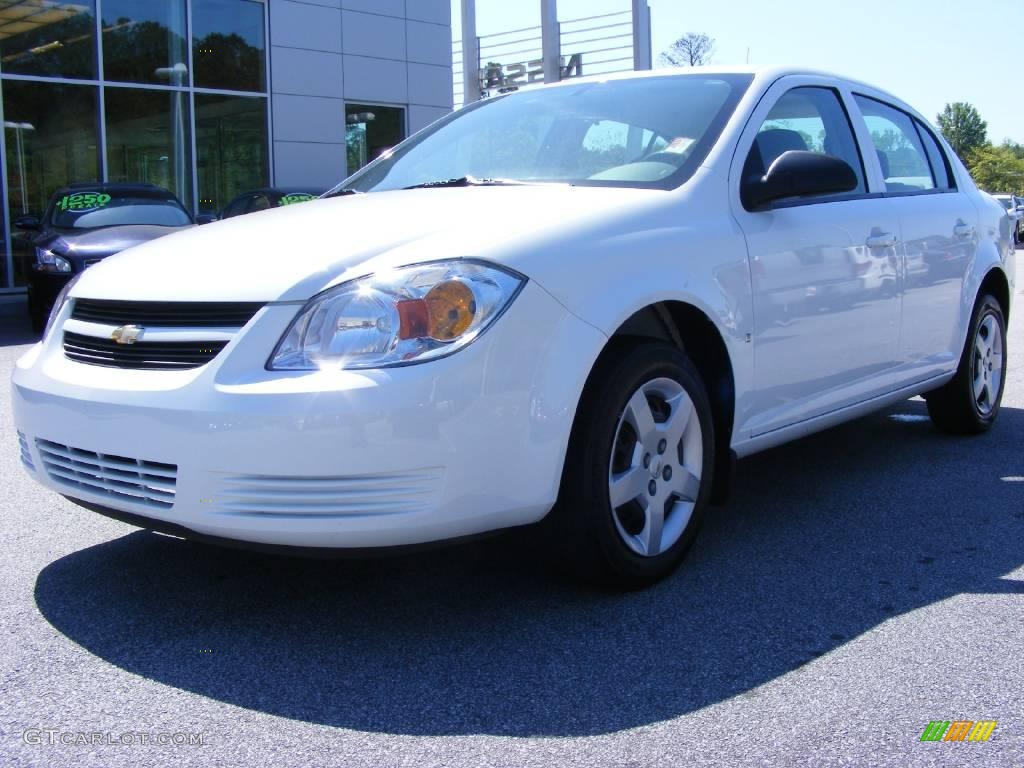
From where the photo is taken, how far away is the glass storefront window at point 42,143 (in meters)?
15.1

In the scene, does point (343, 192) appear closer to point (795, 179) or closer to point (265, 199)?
point (795, 179)

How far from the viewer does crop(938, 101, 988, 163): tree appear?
465ft

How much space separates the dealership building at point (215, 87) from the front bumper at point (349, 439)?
13465 millimetres

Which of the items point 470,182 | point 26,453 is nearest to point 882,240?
point 470,182

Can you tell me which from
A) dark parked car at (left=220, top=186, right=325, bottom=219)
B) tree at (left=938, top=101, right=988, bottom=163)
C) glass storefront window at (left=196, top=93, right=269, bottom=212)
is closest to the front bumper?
dark parked car at (left=220, top=186, right=325, bottom=219)

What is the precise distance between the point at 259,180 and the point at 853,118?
1489 centimetres

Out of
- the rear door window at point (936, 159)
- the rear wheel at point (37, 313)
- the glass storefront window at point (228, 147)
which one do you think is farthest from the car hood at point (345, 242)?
the glass storefront window at point (228, 147)

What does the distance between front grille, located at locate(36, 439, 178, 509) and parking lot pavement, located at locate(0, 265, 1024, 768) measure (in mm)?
381

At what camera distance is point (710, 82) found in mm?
4141

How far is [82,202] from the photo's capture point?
11.9m

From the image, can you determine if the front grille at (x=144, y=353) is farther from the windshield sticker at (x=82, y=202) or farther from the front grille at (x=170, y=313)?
the windshield sticker at (x=82, y=202)

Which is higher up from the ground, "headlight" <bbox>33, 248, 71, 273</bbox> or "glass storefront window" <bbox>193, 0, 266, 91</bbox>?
"glass storefront window" <bbox>193, 0, 266, 91</bbox>

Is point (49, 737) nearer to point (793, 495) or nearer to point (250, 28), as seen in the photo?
point (793, 495)

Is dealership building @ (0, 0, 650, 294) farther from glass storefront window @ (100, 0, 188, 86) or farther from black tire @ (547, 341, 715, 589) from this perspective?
black tire @ (547, 341, 715, 589)
